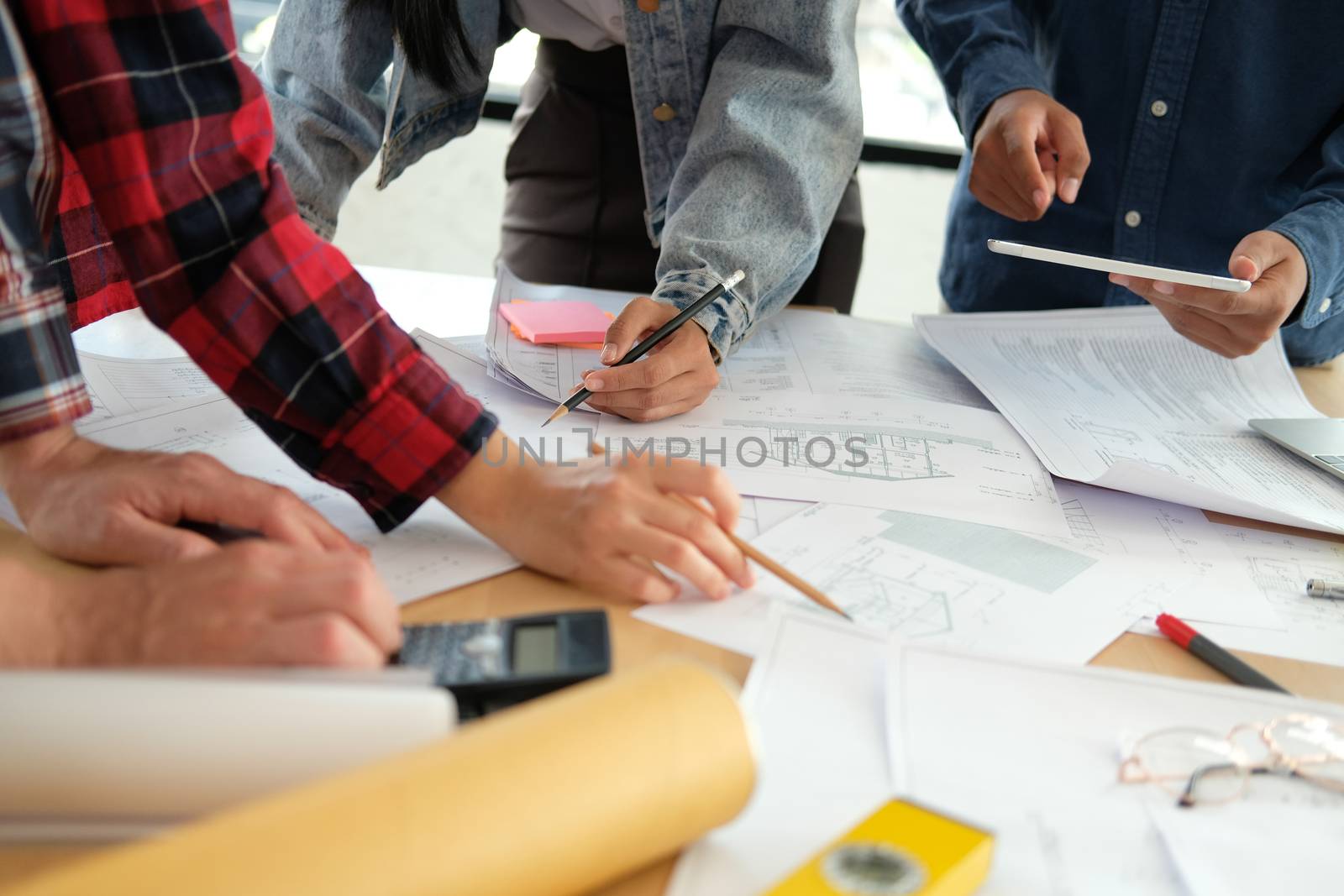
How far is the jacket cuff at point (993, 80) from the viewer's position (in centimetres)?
122

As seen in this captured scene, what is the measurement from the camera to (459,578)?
67cm

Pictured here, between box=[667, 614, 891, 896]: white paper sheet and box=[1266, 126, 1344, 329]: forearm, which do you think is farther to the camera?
box=[1266, 126, 1344, 329]: forearm

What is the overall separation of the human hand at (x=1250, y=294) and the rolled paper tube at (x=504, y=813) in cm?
76

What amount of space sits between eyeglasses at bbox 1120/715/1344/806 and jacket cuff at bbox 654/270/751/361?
→ 551 millimetres

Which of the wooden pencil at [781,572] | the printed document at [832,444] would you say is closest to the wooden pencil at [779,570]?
the wooden pencil at [781,572]

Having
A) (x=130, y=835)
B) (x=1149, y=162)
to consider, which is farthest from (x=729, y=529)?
(x=1149, y=162)

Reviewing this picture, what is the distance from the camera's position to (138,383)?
0.94m

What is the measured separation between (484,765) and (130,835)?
6.3 inches

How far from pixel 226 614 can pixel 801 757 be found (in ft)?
0.96

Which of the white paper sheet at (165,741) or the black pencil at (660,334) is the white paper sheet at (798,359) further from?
the white paper sheet at (165,741)

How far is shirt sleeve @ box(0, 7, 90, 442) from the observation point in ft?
2.02

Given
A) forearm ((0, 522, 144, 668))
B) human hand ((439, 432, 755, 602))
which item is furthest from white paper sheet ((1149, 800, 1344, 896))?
forearm ((0, 522, 144, 668))

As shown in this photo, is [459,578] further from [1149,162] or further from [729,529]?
[1149,162]

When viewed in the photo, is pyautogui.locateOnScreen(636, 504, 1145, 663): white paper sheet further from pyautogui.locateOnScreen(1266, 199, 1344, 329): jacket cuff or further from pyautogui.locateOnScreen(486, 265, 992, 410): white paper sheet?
pyautogui.locateOnScreen(1266, 199, 1344, 329): jacket cuff
